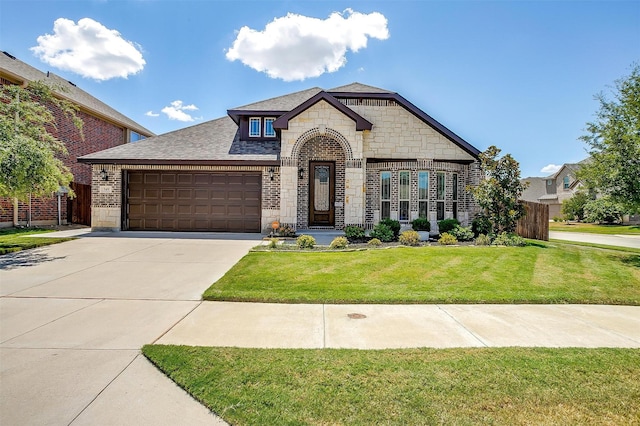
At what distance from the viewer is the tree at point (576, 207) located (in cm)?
3259

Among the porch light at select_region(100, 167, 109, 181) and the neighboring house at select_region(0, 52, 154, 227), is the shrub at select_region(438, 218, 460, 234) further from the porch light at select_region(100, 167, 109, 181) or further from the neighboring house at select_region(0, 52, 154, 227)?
the neighboring house at select_region(0, 52, 154, 227)

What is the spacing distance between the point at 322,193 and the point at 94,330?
11.5 metres

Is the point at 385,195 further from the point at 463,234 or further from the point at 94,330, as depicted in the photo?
the point at 94,330

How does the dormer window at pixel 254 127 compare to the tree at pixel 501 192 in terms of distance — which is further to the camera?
the dormer window at pixel 254 127

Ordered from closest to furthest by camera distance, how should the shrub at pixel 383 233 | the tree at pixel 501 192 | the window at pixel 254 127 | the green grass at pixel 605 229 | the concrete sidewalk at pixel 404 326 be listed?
the concrete sidewalk at pixel 404 326 → the tree at pixel 501 192 → the shrub at pixel 383 233 → the window at pixel 254 127 → the green grass at pixel 605 229

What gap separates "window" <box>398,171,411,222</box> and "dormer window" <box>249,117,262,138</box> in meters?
7.23

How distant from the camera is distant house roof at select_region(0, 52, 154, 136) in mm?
15205

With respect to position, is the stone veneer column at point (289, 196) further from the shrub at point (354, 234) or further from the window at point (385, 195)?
the window at point (385, 195)

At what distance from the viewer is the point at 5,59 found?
54.1 ft

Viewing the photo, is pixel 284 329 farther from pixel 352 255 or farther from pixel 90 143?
pixel 90 143

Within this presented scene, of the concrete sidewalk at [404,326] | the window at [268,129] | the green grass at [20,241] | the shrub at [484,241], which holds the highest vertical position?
the window at [268,129]

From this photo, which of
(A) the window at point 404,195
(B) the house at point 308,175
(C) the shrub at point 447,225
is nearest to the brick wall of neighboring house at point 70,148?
(B) the house at point 308,175

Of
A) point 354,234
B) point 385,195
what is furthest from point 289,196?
point 385,195

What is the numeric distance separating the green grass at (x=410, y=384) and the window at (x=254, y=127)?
1388 centimetres
